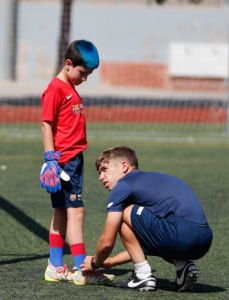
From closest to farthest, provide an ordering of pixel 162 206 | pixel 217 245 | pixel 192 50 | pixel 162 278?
1. pixel 162 206
2. pixel 162 278
3. pixel 217 245
4. pixel 192 50

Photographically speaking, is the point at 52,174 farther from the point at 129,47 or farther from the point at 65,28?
the point at 129,47

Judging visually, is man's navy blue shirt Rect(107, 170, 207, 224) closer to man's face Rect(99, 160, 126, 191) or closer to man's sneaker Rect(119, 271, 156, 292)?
man's face Rect(99, 160, 126, 191)

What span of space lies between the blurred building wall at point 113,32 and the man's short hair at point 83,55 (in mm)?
24681

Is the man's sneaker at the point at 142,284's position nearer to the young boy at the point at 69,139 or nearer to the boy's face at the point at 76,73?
the young boy at the point at 69,139

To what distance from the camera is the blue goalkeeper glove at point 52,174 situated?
16.5 feet

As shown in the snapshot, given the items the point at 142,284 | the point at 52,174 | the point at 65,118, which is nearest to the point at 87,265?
the point at 142,284

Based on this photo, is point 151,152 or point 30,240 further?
point 151,152

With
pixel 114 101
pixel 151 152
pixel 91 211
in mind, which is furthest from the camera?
pixel 114 101

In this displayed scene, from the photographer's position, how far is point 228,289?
494 cm

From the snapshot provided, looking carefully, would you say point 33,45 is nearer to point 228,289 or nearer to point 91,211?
point 91,211

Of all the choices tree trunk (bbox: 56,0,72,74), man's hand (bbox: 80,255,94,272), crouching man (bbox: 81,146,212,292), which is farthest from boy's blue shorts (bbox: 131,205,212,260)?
tree trunk (bbox: 56,0,72,74)

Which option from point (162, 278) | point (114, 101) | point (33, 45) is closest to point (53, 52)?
point (33, 45)

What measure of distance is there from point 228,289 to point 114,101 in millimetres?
15819

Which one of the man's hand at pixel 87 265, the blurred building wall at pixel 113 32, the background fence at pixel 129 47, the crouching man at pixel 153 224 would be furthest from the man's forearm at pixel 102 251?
the blurred building wall at pixel 113 32
